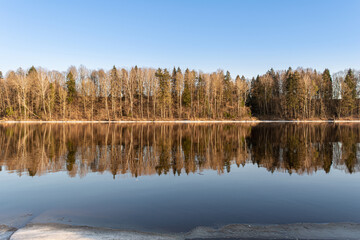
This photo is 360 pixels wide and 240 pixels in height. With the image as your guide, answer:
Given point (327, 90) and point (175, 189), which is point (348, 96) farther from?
point (175, 189)

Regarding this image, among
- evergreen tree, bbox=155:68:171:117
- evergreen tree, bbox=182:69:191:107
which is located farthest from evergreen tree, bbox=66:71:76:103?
evergreen tree, bbox=182:69:191:107

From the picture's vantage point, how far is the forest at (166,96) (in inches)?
3081

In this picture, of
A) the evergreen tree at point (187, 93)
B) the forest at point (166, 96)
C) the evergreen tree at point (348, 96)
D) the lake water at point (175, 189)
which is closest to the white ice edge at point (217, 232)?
the lake water at point (175, 189)

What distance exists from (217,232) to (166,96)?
76310mm

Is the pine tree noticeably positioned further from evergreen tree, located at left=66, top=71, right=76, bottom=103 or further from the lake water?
evergreen tree, located at left=66, top=71, right=76, bottom=103

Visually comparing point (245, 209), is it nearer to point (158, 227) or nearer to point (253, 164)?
point (158, 227)

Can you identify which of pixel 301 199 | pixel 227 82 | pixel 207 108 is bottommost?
pixel 301 199

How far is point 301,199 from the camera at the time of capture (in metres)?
9.89

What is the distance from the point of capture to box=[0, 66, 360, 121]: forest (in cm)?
7825

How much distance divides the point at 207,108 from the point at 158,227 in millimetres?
82527

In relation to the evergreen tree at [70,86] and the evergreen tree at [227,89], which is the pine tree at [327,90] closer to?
the evergreen tree at [227,89]

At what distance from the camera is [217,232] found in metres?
6.74

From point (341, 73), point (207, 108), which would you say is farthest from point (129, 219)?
point (341, 73)

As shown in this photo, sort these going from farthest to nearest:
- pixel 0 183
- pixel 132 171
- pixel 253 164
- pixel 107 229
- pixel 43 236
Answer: pixel 253 164 < pixel 132 171 < pixel 0 183 < pixel 107 229 < pixel 43 236
